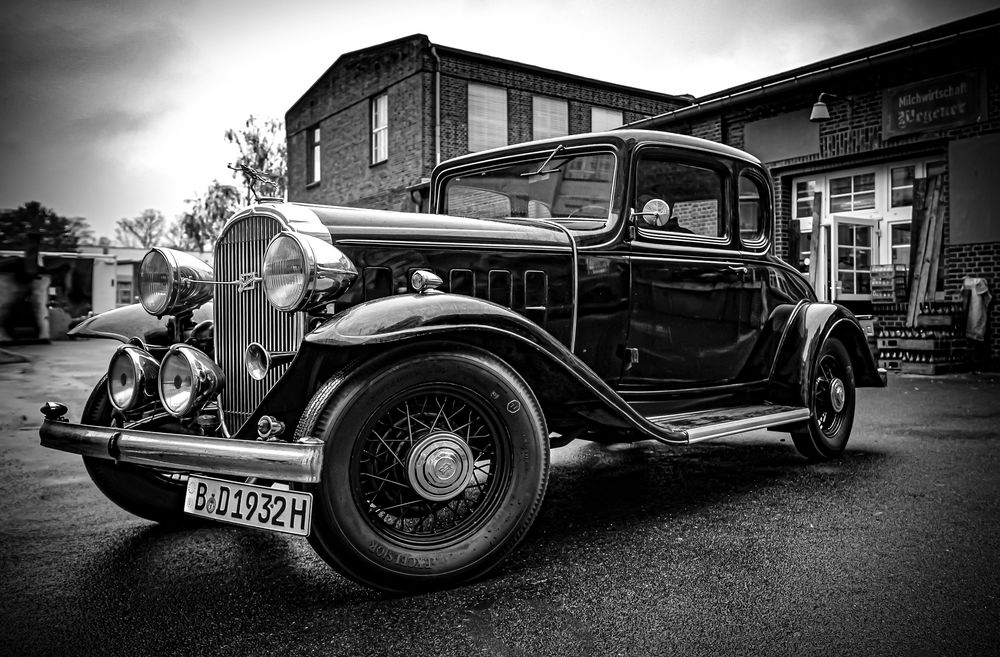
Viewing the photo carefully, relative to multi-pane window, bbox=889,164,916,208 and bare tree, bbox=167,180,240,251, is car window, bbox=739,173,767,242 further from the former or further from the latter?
bare tree, bbox=167,180,240,251

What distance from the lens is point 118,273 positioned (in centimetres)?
2939

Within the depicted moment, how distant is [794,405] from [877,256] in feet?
28.2

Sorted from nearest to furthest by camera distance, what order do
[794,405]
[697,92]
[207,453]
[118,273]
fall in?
[207,453], [794,405], [697,92], [118,273]

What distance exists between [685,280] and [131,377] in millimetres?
2727

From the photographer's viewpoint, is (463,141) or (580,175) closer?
(580,175)

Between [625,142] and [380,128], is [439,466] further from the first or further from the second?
[380,128]

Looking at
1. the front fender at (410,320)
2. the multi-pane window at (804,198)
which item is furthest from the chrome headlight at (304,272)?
the multi-pane window at (804,198)

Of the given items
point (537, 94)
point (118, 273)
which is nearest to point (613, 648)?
point (537, 94)

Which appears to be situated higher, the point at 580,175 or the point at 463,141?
the point at 463,141

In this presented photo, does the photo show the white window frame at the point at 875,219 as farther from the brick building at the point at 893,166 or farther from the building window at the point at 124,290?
the building window at the point at 124,290

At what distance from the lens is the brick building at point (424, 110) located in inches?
722

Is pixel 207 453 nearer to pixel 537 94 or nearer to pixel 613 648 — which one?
pixel 613 648

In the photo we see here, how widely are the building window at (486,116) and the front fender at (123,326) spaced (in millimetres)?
15855

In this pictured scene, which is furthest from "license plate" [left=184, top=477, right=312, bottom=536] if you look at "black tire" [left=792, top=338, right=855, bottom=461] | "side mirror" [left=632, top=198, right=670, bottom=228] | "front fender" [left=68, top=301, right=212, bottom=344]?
"black tire" [left=792, top=338, right=855, bottom=461]
